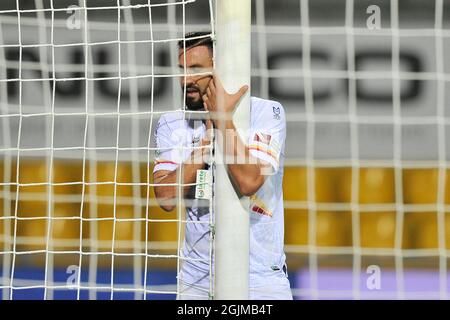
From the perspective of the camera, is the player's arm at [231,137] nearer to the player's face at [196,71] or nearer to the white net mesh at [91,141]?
the player's face at [196,71]

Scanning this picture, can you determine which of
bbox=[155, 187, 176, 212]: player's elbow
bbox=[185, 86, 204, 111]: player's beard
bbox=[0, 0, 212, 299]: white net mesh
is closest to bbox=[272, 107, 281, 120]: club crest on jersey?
bbox=[185, 86, 204, 111]: player's beard

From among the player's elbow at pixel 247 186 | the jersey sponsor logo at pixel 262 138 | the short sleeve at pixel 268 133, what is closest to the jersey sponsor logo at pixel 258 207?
the short sleeve at pixel 268 133

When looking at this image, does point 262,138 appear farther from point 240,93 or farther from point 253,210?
point 253,210

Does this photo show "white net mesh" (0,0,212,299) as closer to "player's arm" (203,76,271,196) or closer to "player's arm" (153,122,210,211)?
"player's arm" (153,122,210,211)

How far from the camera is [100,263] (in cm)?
315

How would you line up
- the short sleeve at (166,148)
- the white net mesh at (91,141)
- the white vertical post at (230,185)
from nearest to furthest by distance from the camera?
the white vertical post at (230,185)
the short sleeve at (166,148)
the white net mesh at (91,141)

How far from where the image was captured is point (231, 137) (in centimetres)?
172

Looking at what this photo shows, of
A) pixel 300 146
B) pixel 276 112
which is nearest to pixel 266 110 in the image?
pixel 276 112

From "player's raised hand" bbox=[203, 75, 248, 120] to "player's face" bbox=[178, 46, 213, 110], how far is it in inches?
7.1

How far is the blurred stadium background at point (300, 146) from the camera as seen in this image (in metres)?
3.11

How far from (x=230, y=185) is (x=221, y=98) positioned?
0.60ft

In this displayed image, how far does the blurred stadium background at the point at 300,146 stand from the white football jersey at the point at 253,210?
93cm

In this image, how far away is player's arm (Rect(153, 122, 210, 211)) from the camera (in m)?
1.90
